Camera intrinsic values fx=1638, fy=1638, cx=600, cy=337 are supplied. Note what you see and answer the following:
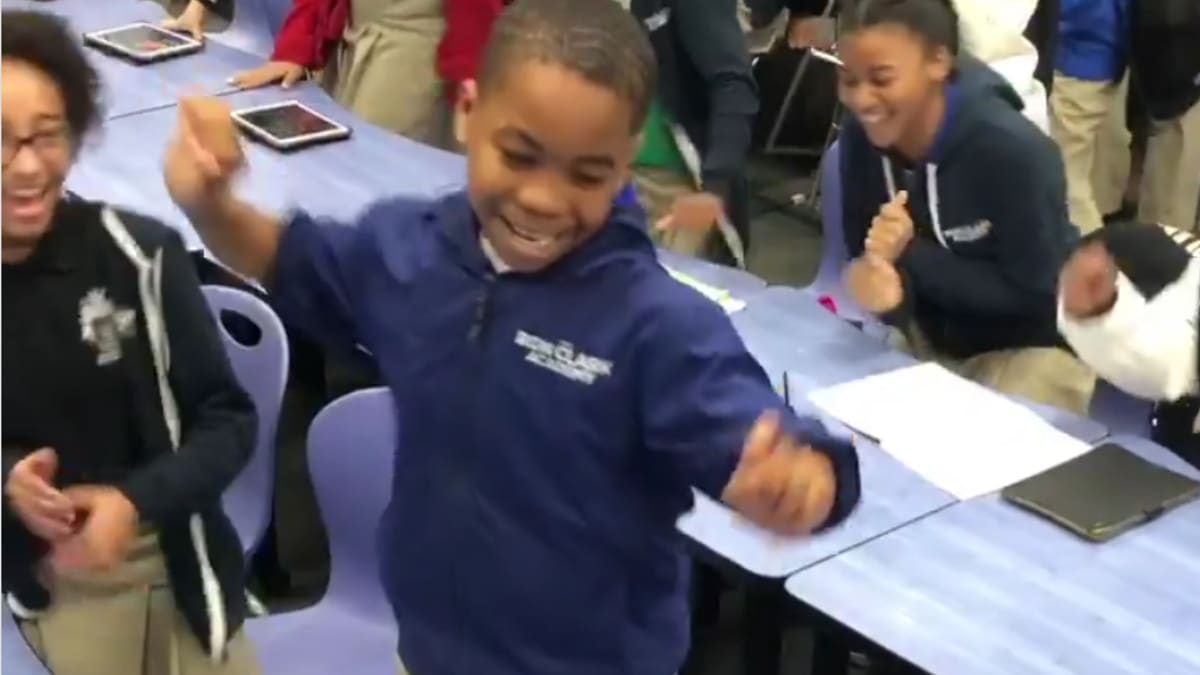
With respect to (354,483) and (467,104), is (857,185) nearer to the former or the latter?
(354,483)

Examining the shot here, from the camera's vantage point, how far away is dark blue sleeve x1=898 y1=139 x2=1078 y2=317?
8.13 feet

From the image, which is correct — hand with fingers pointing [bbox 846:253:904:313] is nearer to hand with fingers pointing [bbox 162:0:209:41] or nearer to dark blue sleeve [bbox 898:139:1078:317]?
dark blue sleeve [bbox 898:139:1078:317]

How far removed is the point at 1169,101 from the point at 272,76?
7.53 ft

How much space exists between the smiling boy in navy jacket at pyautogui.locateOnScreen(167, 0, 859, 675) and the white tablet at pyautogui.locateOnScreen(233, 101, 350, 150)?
163cm

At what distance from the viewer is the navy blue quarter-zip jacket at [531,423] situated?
133cm

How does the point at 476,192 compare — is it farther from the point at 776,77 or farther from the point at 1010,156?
the point at 776,77

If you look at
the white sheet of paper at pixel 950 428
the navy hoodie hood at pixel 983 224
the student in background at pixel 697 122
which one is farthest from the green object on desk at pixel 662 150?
the white sheet of paper at pixel 950 428

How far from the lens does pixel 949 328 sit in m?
2.66

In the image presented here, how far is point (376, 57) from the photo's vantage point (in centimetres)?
351

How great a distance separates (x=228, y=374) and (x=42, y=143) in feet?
1.04

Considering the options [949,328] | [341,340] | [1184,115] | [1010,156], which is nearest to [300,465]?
[949,328]

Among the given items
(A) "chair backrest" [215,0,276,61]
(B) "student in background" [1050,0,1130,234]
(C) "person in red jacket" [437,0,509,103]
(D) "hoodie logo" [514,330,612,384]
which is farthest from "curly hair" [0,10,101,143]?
(B) "student in background" [1050,0,1130,234]

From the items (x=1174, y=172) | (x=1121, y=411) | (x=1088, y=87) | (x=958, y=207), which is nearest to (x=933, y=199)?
(x=958, y=207)

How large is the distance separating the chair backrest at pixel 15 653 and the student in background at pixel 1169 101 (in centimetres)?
324
